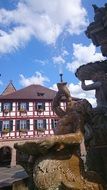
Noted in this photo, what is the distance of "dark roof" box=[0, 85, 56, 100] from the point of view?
3750 centimetres

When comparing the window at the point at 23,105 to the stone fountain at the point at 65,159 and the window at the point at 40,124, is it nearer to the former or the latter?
the window at the point at 40,124

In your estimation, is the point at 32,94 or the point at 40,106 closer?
the point at 40,106

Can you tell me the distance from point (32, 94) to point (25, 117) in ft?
12.0

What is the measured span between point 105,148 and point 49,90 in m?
35.0

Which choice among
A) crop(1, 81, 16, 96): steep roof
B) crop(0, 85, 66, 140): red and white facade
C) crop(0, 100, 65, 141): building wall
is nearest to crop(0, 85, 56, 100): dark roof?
crop(0, 85, 66, 140): red and white facade

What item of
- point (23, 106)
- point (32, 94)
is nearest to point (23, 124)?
point (23, 106)

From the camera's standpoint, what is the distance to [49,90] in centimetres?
4162

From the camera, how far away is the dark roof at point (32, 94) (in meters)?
37.5

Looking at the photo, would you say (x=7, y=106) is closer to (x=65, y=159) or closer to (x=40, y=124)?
(x=40, y=124)

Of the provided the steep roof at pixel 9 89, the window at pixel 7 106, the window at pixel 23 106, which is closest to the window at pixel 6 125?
the window at pixel 7 106

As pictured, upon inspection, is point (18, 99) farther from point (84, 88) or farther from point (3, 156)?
point (84, 88)

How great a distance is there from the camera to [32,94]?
3881cm

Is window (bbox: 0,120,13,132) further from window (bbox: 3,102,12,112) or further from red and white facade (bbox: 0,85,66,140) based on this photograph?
window (bbox: 3,102,12,112)

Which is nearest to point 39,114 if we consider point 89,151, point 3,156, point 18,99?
point 18,99
